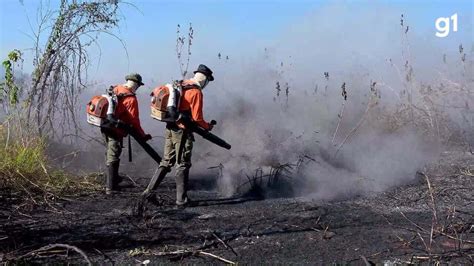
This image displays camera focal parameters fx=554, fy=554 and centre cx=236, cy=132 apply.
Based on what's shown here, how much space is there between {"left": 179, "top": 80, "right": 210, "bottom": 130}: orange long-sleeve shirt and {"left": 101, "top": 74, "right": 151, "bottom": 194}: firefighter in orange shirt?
97 centimetres

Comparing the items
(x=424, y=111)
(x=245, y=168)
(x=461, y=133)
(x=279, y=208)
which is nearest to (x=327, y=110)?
(x=424, y=111)

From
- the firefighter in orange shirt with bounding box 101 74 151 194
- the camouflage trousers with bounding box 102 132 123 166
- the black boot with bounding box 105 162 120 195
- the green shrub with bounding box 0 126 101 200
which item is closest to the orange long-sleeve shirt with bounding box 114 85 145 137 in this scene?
the firefighter in orange shirt with bounding box 101 74 151 194

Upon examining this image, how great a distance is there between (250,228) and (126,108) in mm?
2471

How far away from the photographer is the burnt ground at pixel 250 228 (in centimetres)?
409

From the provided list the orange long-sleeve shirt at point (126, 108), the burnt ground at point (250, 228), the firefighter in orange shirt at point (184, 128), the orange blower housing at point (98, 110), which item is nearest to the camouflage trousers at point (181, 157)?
the firefighter in orange shirt at point (184, 128)

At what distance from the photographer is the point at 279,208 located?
5.72m

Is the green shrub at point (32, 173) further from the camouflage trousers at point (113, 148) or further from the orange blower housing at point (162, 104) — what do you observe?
the orange blower housing at point (162, 104)

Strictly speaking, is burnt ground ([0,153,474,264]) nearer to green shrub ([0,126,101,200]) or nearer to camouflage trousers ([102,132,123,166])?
green shrub ([0,126,101,200])

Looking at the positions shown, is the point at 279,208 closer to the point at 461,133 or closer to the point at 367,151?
the point at 367,151

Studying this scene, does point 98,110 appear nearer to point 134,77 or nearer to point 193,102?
point 134,77

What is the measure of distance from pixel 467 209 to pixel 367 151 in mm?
2397

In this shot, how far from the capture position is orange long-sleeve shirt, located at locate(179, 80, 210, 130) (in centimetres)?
580

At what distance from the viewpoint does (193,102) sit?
582cm

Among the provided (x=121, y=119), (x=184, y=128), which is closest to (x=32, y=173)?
(x=121, y=119)
